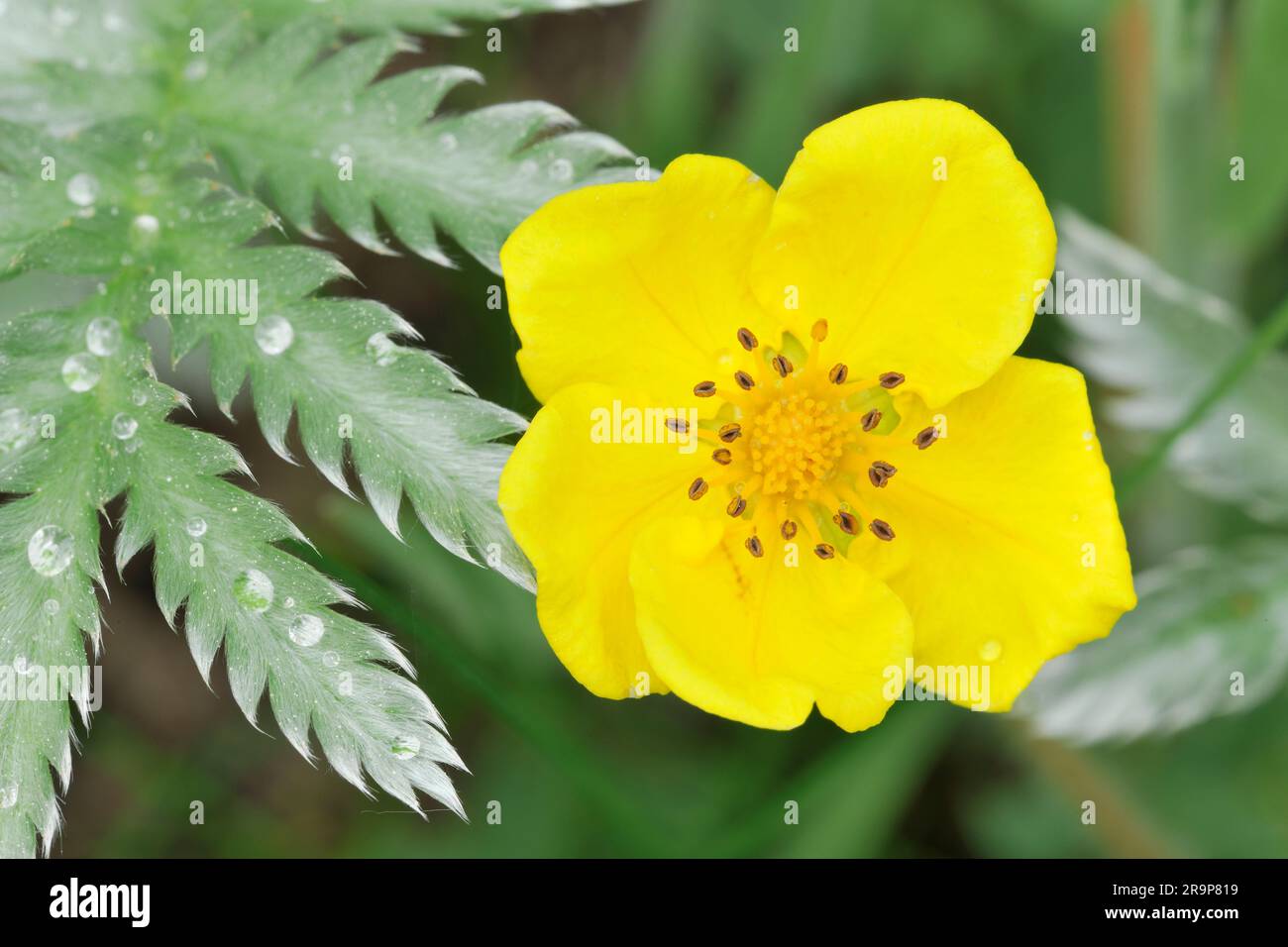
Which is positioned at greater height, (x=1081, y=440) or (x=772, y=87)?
(x=772, y=87)

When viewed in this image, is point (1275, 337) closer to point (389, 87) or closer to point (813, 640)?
point (813, 640)

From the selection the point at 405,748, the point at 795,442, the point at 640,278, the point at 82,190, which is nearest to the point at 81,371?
the point at 82,190

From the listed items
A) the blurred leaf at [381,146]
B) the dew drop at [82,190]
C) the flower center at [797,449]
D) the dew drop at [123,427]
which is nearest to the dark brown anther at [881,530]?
the flower center at [797,449]

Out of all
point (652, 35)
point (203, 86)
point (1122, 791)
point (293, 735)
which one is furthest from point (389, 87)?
point (1122, 791)

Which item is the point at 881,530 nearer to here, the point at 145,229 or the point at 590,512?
the point at 590,512

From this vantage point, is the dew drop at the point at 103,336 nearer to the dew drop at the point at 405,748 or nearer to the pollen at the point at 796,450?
the dew drop at the point at 405,748

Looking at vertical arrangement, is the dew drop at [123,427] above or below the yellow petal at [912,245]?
below
